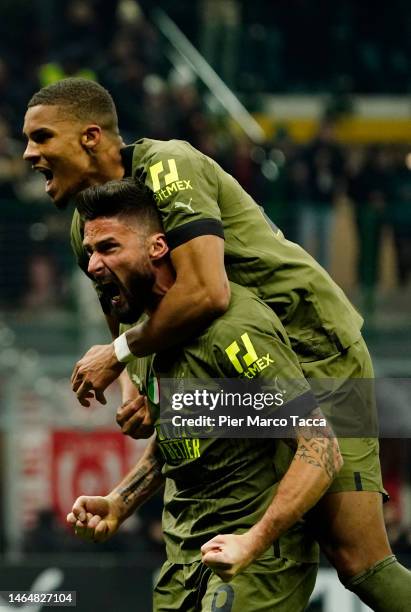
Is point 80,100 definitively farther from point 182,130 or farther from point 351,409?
point 182,130

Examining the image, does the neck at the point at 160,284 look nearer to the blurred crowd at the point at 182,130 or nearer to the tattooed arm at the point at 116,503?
the tattooed arm at the point at 116,503

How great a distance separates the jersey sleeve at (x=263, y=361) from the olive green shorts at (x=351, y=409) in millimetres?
492

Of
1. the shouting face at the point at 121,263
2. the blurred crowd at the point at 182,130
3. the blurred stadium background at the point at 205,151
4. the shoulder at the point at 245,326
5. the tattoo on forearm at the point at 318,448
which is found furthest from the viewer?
the blurred crowd at the point at 182,130

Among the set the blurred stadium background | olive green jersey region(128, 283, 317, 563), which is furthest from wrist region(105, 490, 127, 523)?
the blurred stadium background

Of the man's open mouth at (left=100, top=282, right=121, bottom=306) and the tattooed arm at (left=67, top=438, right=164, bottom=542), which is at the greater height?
the man's open mouth at (left=100, top=282, right=121, bottom=306)

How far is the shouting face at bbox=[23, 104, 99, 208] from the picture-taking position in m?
5.51

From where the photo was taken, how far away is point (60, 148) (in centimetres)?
550

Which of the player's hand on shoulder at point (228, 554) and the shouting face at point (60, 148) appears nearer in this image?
the player's hand on shoulder at point (228, 554)

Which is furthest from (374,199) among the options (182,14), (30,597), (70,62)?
(30,597)

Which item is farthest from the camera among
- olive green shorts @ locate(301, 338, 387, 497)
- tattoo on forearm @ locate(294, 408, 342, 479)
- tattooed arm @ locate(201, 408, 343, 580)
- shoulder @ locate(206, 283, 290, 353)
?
olive green shorts @ locate(301, 338, 387, 497)

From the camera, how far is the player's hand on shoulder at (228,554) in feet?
14.6

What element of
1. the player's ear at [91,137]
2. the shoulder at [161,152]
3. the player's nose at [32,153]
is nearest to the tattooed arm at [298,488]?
the shoulder at [161,152]

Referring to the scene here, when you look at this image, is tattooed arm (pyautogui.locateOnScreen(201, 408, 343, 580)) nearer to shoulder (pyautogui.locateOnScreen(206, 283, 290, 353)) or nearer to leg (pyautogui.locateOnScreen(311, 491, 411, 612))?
shoulder (pyautogui.locateOnScreen(206, 283, 290, 353))

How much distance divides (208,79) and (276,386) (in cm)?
1215
